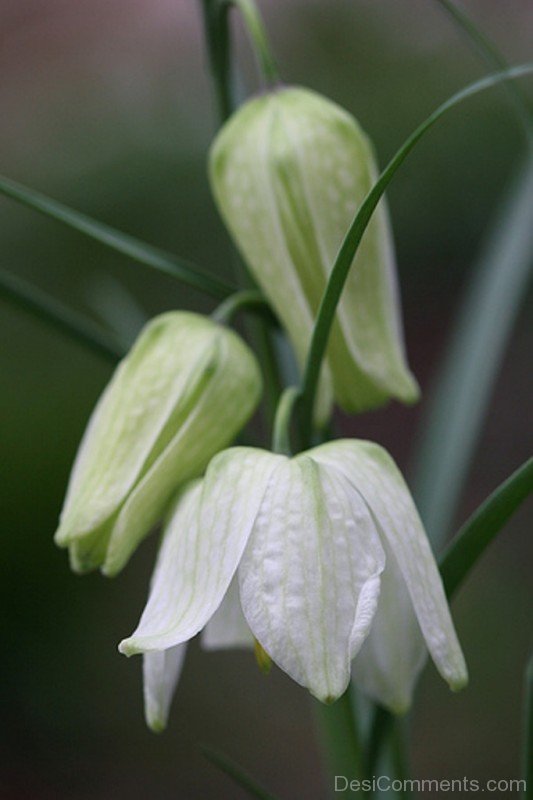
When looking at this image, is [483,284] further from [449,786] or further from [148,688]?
[148,688]

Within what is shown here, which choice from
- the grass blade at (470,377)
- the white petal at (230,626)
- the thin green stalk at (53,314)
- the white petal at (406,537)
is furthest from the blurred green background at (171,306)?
the white petal at (406,537)

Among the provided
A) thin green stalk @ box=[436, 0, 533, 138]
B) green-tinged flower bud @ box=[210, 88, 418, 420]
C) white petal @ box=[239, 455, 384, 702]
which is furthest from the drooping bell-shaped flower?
thin green stalk @ box=[436, 0, 533, 138]

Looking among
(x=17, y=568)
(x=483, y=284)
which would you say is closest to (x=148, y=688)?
(x=483, y=284)

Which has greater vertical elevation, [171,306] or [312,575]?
[312,575]

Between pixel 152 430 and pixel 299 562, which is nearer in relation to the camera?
pixel 299 562

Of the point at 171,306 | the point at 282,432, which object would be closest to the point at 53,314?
the point at 282,432

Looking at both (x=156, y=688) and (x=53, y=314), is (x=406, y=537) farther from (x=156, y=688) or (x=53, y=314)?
(x=53, y=314)
